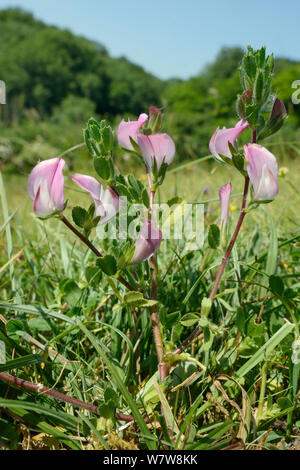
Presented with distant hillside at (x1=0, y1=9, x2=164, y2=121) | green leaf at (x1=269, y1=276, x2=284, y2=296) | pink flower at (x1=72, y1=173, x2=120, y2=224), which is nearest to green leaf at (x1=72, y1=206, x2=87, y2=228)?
pink flower at (x1=72, y1=173, x2=120, y2=224)

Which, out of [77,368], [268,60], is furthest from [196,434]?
[268,60]

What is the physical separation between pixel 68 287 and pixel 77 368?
0.24m

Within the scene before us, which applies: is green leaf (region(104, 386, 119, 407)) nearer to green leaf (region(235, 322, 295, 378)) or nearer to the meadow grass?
the meadow grass

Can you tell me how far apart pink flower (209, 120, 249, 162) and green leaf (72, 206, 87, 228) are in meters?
0.27

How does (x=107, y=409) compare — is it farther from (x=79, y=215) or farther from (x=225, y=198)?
(x=225, y=198)

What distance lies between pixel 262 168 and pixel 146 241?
24 cm

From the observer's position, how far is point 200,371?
0.90m

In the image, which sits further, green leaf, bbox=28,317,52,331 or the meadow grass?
green leaf, bbox=28,317,52,331

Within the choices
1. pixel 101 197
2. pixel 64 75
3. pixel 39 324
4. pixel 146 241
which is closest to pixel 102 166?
pixel 101 197

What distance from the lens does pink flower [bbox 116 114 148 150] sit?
76 cm

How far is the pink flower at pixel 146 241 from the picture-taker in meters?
0.70

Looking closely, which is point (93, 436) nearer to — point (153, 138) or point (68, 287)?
point (68, 287)

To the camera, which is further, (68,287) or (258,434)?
(68,287)

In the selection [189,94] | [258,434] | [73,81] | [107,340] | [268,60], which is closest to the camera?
[268,60]
